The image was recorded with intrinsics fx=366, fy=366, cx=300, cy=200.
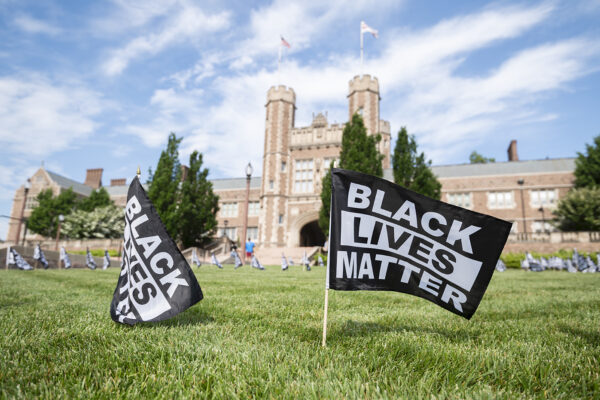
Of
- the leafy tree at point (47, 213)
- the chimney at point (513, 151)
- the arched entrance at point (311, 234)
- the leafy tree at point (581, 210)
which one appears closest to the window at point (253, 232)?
the arched entrance at point (311, 234)

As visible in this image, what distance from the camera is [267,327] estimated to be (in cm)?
331

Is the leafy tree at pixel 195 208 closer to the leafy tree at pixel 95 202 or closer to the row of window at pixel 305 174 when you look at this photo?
the row of window at pixel 305 174

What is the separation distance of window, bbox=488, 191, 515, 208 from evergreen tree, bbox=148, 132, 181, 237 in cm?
2814

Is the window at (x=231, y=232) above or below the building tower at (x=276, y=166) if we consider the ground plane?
below

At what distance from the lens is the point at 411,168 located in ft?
81.6

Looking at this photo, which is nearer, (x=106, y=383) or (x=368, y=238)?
(x=106, y=383)

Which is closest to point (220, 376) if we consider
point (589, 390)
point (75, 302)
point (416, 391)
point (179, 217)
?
point (416, 391)

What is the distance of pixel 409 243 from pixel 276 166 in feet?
105

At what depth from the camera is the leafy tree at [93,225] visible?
36.4m

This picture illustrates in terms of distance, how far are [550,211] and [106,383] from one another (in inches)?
1520

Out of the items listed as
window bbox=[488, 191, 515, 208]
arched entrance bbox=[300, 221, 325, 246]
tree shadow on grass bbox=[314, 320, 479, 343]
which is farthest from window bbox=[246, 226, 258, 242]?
tree shadow on grass bbox=[314, 320, 479, 343]

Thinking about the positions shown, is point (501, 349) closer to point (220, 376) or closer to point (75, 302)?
point (220, 376)

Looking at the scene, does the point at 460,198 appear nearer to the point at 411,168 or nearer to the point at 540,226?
the point at 540,226

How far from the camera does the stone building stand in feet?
109
